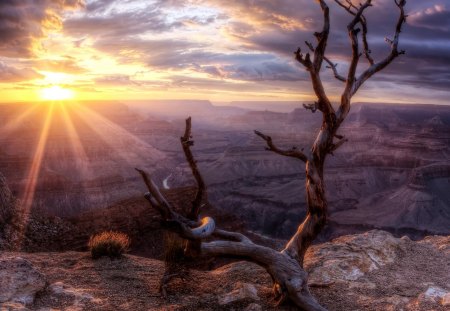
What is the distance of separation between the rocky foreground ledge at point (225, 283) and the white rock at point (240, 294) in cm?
2

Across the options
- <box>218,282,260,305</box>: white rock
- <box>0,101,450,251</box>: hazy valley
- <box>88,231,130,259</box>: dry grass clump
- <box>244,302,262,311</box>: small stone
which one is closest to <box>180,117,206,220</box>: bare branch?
<box>218,282,260,305</box>: white rock

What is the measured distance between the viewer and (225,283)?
8.09 meters

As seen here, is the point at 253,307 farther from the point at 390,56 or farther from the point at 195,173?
the point at 390,56

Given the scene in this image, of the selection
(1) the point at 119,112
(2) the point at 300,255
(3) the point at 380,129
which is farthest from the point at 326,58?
(1) the point at 119,112

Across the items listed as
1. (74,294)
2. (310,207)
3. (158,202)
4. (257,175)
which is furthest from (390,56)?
(257,175)

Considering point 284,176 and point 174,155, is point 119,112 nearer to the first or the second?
point 174,155

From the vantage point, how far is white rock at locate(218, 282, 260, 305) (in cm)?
711

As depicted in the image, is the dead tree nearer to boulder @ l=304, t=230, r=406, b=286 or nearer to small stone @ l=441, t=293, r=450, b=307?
boulder @ l=304, t=230, r=406, b=286

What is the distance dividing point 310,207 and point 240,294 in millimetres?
2279

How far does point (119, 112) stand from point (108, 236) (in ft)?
610

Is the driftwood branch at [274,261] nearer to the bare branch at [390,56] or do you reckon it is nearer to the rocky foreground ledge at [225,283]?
the rocky foreground ledge at [225,283]

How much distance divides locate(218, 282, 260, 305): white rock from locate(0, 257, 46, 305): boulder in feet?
10.2

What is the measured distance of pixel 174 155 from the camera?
12150 cm

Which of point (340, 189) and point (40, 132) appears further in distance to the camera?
point (40, 132)
